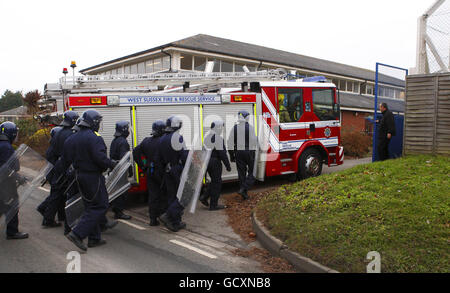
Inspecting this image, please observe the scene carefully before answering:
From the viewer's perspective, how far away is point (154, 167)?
6.54m

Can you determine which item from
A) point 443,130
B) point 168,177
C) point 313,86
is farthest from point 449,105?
point 168,177

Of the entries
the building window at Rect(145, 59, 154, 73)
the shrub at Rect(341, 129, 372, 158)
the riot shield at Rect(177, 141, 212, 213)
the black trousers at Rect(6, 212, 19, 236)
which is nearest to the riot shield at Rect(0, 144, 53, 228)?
the black trousers at Rect(6, 212, 19, 236)

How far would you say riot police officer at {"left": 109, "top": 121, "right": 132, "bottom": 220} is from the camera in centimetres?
704

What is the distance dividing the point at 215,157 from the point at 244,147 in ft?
2.76

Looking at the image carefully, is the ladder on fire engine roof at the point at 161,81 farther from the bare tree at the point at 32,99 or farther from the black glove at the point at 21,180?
the bare tree at the point at 32,99

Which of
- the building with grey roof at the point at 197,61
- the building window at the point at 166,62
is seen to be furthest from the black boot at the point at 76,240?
the building window at the point at 166,62

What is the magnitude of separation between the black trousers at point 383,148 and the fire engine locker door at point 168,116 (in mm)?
5065

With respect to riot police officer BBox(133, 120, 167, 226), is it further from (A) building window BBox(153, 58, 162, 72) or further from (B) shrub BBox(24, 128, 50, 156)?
(A) building window BBox(153, 58, 162, 72)

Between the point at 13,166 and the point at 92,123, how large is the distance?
60.3 inches

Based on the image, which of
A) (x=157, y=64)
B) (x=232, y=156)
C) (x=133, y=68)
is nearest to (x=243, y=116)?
(x=232, y=156)

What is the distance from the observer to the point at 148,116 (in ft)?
26.2

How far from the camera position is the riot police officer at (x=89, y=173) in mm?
5297

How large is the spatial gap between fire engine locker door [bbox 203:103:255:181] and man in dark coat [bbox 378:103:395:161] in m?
3.65

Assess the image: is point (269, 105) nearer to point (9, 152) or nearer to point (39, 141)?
point (9, 152)
